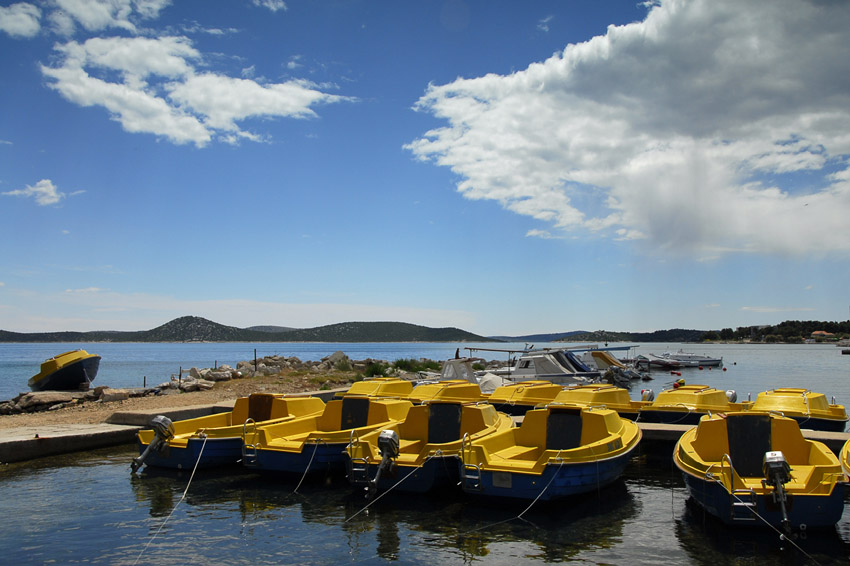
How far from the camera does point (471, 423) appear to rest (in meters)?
13.2

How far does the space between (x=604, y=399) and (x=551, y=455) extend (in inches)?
325

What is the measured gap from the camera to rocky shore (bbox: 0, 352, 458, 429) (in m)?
21.4

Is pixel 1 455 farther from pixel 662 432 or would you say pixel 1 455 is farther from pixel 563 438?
pixel 662 432

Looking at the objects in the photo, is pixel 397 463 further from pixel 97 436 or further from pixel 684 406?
pixel 684 406

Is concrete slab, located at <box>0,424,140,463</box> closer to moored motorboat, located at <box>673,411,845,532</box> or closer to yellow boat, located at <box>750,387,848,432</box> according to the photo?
moored motorboat, located at <box>673,411,845,532</box>

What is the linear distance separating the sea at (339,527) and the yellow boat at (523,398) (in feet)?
22.3

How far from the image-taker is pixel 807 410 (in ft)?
56.9

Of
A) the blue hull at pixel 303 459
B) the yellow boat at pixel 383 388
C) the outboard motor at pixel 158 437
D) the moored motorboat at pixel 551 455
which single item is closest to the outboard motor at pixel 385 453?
the moored motorboat at pixel 551 455

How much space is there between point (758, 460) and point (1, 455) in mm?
16591

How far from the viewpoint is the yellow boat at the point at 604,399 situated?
59.5 ft

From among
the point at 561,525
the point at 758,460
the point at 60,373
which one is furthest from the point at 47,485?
the point at 60,373

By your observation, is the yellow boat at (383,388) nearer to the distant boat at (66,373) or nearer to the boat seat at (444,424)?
the boat seat at (444,424)

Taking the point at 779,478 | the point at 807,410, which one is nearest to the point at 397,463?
the point at 779,478

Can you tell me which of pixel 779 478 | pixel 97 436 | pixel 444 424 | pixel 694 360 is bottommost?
pixel 694 360
